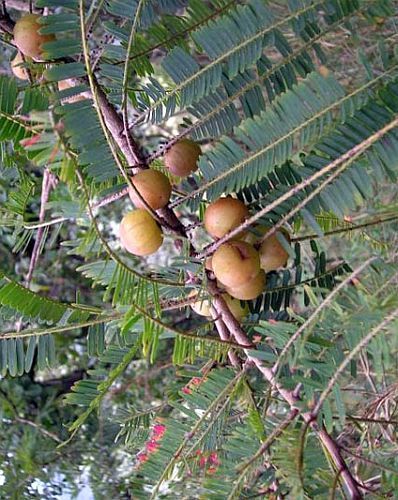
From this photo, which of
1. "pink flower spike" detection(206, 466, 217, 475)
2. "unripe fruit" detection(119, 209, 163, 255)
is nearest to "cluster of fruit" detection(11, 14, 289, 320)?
"unripe fruit" detection(119, 209, 163, 255)

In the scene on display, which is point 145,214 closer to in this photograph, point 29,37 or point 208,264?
point 208,264

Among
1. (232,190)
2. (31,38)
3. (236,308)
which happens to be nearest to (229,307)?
(236,308)

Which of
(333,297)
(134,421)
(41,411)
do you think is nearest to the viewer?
(333,297)

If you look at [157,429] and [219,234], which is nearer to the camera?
[219,234]

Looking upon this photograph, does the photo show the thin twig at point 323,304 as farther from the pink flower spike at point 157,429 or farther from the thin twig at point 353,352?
the pink flower spike at point 157,429

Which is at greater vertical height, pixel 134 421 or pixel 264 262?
pixel 264 262

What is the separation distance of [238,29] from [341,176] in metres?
0.11

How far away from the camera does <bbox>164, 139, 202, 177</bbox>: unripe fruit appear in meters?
0.42

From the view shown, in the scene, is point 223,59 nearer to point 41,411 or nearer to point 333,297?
point 333,297

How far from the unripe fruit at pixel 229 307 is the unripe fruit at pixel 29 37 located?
21 cm

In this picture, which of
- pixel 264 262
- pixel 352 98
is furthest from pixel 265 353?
pixel 352 98

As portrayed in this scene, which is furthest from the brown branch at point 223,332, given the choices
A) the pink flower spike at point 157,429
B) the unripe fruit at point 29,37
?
the unripe fruit at point 29,37

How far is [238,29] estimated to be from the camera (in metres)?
0.38

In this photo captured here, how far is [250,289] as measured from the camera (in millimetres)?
417
